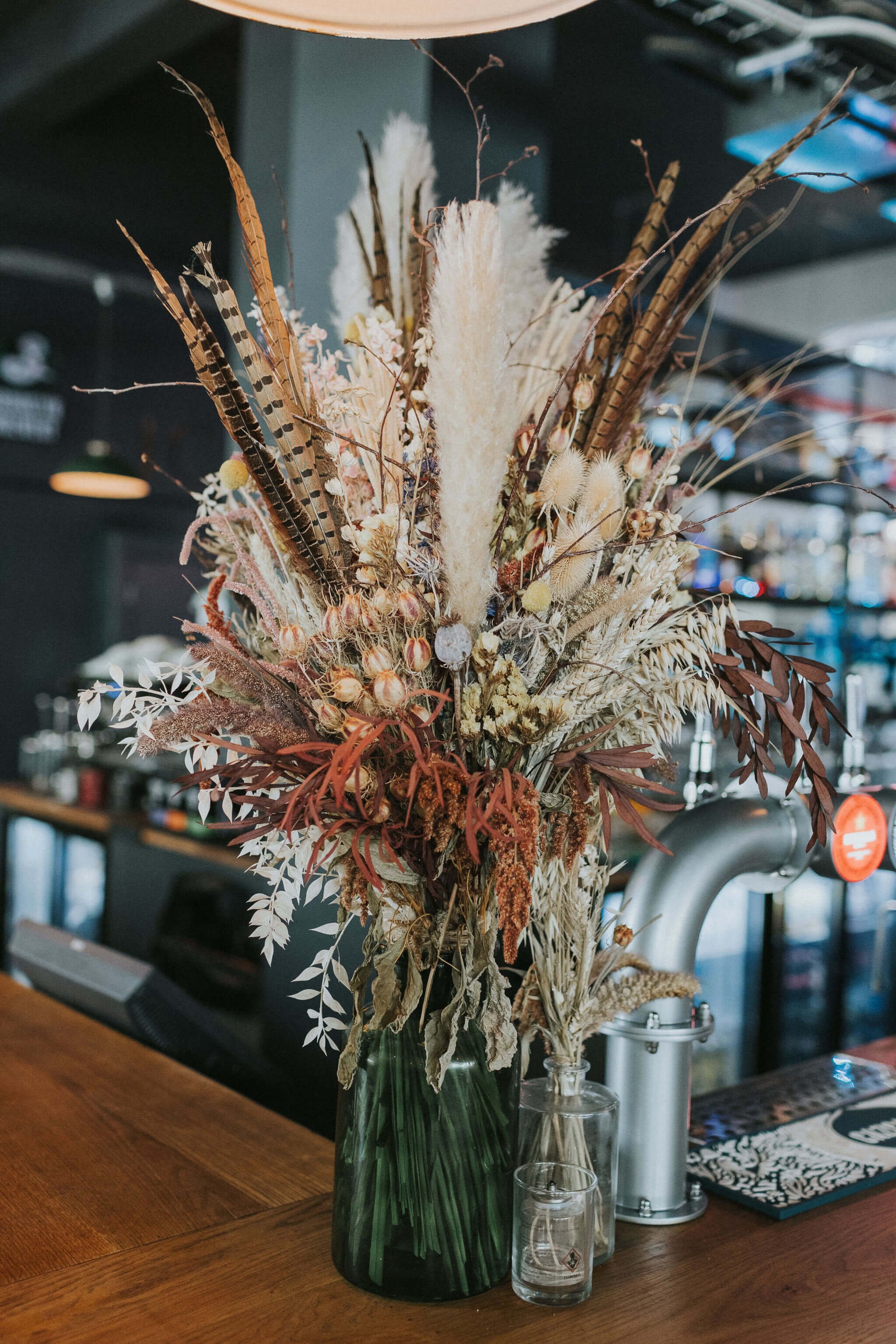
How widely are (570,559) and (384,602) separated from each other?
148 mm

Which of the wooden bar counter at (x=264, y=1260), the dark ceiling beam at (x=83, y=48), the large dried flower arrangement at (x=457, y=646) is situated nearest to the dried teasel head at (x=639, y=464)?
the large dried flower arrangement at (x=457, y=646)

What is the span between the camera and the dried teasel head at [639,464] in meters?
0.99

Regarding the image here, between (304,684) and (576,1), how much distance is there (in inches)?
22.6

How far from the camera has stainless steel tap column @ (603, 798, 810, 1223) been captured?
1146 mm

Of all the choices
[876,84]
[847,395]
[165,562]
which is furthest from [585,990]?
[165,562]

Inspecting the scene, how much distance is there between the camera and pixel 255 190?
2359 mm

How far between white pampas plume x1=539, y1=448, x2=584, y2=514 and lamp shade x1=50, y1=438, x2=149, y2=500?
461cm

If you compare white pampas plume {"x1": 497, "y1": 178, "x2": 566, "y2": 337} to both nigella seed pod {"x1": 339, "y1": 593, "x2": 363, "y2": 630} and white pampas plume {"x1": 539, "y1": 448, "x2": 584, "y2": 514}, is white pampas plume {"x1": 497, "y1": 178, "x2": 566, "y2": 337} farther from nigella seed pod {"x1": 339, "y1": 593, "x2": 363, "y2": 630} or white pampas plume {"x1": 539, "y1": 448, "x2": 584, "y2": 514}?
nigella seed pod {"x1": 339, "y1": 593, "x2": 363, "y2": 630}

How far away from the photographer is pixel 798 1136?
1341mm

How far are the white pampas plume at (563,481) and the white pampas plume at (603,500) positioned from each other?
0.01m

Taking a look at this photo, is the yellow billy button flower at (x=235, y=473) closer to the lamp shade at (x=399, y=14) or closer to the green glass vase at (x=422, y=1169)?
the lamp shade at (x=399, y=14)

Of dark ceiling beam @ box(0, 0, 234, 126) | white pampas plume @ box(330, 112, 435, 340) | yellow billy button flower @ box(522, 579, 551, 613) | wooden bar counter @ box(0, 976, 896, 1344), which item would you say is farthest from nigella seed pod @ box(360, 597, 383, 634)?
dark ceiling beam @ box(0, 0, 234, 126)

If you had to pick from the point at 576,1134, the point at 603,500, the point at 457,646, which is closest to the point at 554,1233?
the point at 576,1134

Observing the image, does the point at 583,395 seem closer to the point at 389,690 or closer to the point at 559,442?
the point at 559,442
